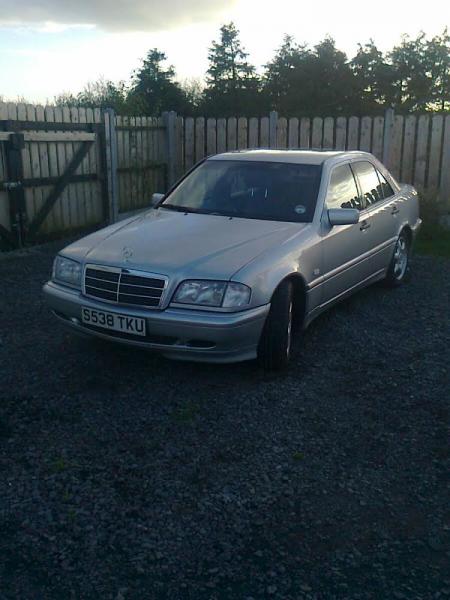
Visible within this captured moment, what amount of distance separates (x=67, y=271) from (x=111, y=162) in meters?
6.63

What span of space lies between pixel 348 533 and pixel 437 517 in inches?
19.1

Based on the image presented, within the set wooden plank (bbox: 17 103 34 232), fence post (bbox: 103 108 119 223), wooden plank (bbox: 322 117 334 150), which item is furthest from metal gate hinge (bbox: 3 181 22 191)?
wooden plank (bbox: 322 117 334 150)

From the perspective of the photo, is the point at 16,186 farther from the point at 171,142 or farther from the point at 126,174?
the point at 171,142

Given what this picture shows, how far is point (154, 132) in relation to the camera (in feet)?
40.5

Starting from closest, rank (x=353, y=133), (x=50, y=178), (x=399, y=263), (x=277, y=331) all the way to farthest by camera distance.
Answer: (x=277, y=331), (x=399, y=263), (x=50, y=178), (x=353, y=133)

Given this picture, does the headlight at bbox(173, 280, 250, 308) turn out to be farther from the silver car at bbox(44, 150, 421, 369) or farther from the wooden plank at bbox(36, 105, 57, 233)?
the wooden plank at bbox(36, 105, 57, 233)

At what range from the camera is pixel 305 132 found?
38.1ft

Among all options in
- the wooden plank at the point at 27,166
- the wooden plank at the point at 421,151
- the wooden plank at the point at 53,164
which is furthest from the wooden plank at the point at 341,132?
the wooden plank at the point at 27,166

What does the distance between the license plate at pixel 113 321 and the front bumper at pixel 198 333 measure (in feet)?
0.11

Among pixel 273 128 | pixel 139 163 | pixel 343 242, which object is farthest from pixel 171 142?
pixel 343 242

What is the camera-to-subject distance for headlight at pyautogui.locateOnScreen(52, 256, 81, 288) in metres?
4.79

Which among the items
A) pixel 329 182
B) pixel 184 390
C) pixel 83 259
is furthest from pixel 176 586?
pixel 329 182

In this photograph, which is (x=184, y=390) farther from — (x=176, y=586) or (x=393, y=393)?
(x=176, y=586)

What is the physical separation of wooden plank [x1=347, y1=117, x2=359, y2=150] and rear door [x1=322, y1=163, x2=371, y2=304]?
5486mm
